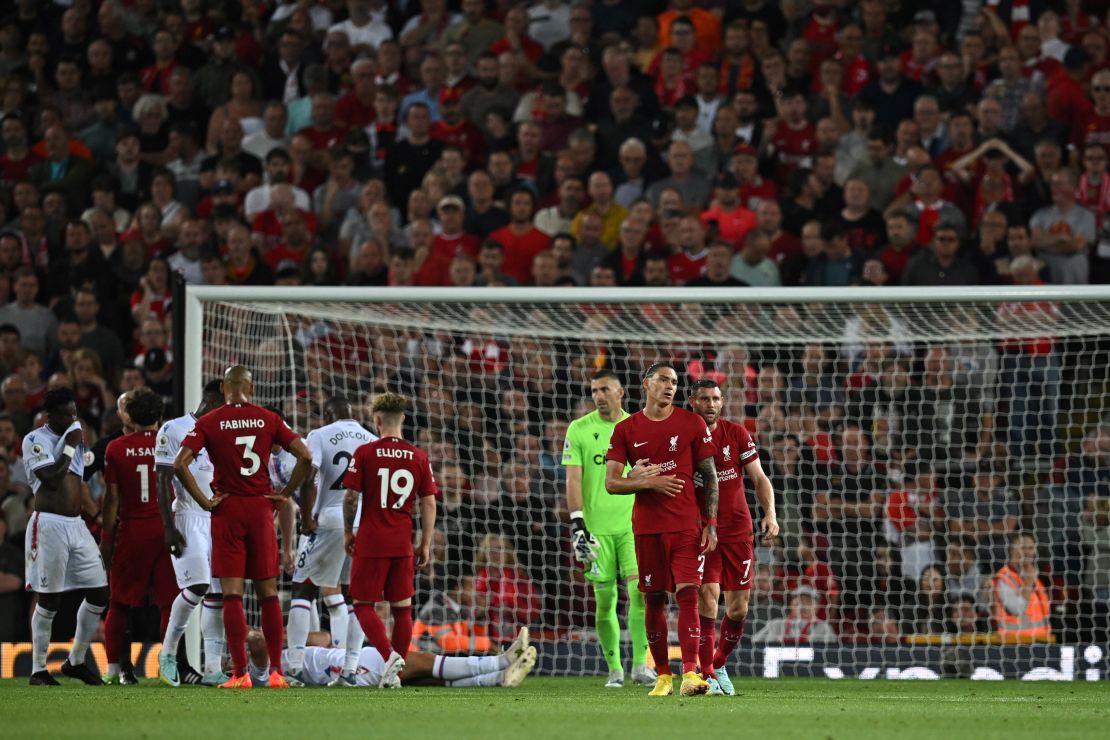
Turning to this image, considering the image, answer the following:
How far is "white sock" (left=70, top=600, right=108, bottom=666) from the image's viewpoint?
38.3 feet

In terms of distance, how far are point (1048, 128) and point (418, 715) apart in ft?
33.6

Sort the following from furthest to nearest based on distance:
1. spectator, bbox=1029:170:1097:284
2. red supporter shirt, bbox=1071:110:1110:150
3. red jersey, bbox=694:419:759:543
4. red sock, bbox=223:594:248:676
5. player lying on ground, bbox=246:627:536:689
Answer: red supporter shirt, bbox=1071:110:1110:150, spectator, bbox=1029:170:1097:284, player lying on ground, bbox=246:627:536:689, red sock, bbox=223:594:248:676, red jersey, bbox=694:419:759:543

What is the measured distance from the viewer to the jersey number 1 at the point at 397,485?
11.2 meters

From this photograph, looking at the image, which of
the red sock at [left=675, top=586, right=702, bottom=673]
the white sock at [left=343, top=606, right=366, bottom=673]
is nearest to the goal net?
the white sock at [left=343, top=606, right=366, bottom=673]

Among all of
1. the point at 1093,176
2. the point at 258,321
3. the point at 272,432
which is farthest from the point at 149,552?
the point at 1093,176

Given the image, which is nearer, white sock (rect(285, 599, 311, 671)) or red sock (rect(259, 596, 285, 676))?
red sock (rect(259, 596, 285, 676))

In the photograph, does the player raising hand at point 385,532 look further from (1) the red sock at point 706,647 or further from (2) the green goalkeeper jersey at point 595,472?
(1) the red sock at point 706,647

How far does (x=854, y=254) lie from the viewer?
601 inches

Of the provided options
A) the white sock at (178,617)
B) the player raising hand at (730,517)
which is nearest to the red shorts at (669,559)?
the player raising hand at (730,517)

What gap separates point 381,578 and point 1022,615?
5.36 meters

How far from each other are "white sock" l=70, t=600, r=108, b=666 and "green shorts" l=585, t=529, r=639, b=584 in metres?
3.58

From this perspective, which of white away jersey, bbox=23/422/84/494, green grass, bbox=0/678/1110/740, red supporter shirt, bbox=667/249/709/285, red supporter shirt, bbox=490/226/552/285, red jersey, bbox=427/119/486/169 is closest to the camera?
green grass, bbox=0/678/1110/740

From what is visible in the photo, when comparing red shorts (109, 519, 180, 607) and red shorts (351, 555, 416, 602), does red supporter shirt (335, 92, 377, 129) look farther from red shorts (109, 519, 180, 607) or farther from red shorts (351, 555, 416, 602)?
red shorts (351, 555, 416, 602)

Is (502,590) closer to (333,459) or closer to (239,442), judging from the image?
(333,459)
